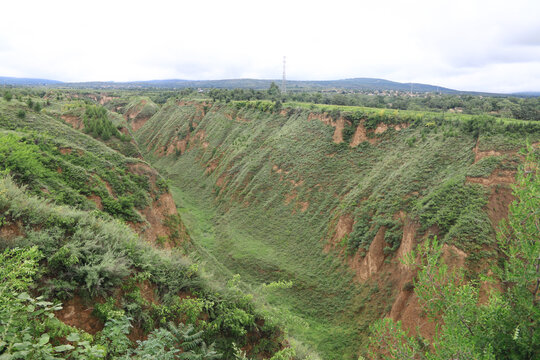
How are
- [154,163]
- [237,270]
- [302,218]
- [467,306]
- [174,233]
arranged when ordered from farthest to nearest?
[154,163], [302,218], [237,270], [174,233], [467,306]

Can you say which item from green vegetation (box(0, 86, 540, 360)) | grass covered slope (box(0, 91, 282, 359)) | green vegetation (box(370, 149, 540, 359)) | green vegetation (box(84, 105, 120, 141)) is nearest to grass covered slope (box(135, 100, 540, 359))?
green vegetation (box(0, 86, 540, 360))

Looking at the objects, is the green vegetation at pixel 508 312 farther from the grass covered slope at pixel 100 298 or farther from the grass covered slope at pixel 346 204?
the grass covered slope at pixel 346 204

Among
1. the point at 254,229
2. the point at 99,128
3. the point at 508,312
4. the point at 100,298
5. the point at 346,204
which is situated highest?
the point at 99,128

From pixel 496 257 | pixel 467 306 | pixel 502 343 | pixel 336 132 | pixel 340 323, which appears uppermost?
pixel 336 132

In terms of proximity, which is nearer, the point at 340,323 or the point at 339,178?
the point at 340,323

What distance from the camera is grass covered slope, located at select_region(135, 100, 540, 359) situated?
57.8 ft

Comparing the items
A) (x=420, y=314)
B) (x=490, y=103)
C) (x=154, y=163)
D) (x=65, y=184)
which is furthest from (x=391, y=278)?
(x=154, y=163)

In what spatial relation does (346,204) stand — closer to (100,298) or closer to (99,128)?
(100,298)

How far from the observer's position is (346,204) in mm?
25844

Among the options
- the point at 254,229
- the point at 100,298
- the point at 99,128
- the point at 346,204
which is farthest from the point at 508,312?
the point at 99,128

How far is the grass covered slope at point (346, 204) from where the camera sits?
57.8 ft

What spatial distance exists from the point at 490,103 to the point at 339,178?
26.0 metres

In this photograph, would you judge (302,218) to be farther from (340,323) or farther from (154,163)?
(154,163)

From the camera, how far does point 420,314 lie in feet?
47.9
